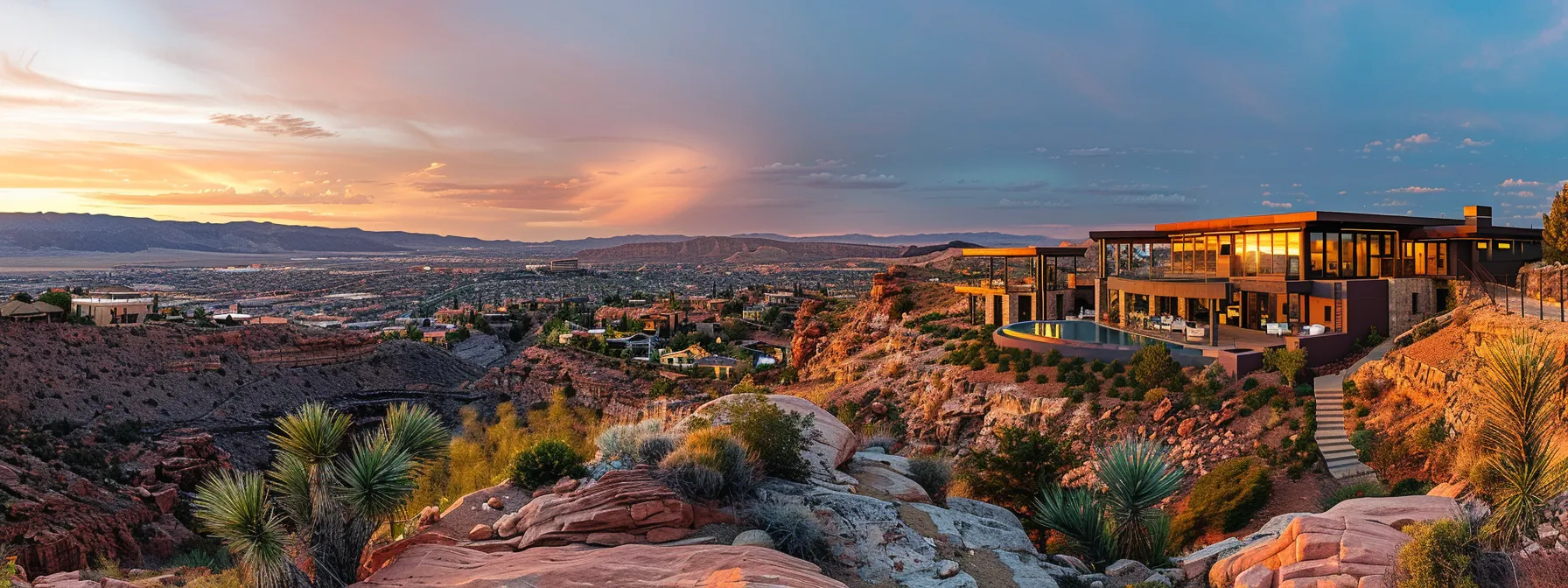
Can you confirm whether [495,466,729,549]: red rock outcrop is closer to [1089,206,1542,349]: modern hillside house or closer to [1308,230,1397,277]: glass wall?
[1089,206,1542,349]: modern hillside house

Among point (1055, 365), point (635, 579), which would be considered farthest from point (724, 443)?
point (1055, 365)

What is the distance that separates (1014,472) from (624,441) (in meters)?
7.37

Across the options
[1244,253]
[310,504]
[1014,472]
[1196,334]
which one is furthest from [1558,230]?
[310,504]

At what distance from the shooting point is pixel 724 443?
1119 cm

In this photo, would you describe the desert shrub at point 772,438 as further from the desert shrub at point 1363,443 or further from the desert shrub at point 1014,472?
the desert shrub at point 1363,443

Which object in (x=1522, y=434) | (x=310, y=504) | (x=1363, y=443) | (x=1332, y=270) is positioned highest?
(x=1332, y=270)

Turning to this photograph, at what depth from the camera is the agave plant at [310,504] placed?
24.9ft

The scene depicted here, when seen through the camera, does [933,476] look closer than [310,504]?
No

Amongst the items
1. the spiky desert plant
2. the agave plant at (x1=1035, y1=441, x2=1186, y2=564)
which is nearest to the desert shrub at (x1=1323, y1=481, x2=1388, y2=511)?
the agave plant at (x1=1035, y1=441, x2=1186, y2=564)

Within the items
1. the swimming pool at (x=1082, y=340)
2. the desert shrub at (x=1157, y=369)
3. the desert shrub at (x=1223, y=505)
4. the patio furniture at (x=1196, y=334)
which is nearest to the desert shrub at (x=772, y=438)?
the desert shrub at (x=1223, y=505)

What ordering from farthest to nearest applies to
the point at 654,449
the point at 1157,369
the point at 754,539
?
the point at 1157,369, the point at 654,449, the point at 754,539

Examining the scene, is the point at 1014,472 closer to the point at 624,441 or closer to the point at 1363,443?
the point at 1363,443

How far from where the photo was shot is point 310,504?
847 centimetres

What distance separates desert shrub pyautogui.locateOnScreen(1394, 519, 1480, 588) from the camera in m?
6.85
